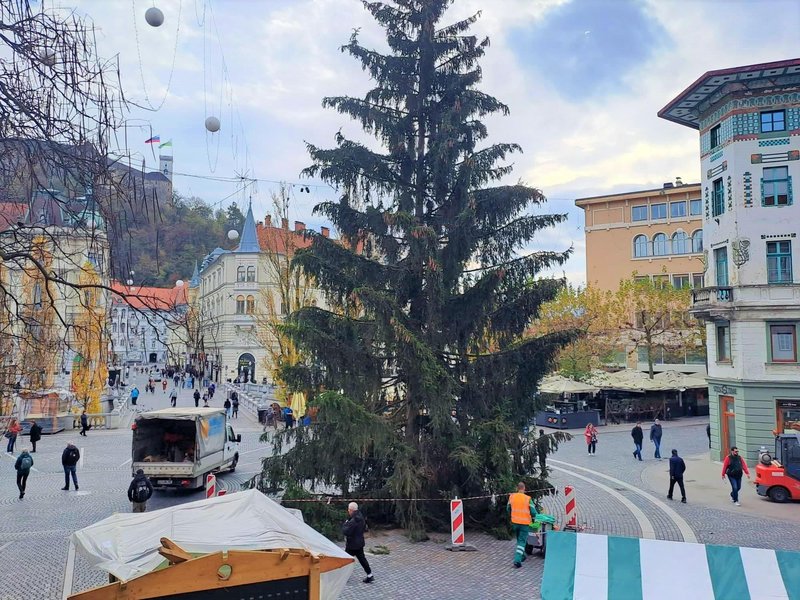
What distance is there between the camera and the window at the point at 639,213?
180 ft

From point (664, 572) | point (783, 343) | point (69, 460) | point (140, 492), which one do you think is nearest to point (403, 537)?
point (140, 492)

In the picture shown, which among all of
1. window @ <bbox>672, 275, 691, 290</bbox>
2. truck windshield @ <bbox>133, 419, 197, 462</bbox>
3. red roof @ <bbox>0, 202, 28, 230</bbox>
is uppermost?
window @ <bbox>672, 275, 691, 290</bbox>

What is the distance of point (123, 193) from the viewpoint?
6.91 meters

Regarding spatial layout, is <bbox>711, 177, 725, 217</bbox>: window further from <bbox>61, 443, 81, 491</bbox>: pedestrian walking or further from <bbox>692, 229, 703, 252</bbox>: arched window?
<bbox>692, 229, 703, 252</bbox>: arched window

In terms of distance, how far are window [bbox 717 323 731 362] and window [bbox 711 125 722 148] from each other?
769 centimetres

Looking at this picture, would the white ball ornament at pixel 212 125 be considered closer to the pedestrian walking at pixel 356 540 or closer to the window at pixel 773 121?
the pedestrian walking at pixel 356 540

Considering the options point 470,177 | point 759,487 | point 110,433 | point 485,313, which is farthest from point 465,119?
point 110,433

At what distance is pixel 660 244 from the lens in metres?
54.2

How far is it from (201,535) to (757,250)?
80.7ft

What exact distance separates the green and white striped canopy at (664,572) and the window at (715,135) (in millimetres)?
23872

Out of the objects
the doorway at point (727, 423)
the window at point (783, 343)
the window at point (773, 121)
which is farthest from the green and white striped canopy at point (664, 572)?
the window at point (773, 121)

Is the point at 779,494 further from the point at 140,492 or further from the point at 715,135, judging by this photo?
the point at 140,492

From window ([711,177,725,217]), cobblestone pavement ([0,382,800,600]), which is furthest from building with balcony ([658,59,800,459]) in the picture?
cobblestone pavement ([0,382,800,600])

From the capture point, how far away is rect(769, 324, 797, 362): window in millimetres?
24516
